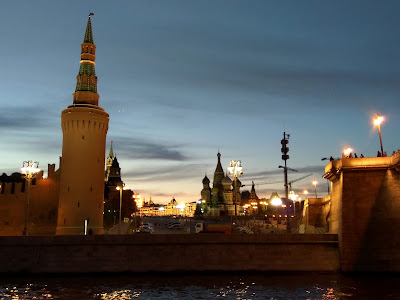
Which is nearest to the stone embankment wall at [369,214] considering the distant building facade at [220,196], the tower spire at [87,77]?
the tower spire at [87,77]

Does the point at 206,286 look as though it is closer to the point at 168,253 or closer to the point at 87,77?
the point at 168,253

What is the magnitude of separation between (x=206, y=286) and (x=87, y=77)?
98.7 ft

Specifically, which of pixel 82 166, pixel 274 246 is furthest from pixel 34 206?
pixel 274 246

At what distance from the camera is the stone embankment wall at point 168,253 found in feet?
109

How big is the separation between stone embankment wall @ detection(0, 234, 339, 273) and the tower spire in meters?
19.7

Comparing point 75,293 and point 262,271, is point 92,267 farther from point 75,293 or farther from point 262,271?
point 262,271

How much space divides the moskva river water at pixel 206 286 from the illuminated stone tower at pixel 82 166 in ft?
41.0

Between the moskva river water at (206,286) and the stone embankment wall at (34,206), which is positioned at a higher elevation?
the stone embankment wall at (34,206)

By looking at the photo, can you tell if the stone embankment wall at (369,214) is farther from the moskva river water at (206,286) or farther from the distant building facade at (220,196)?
the distant building facade at (220,196)

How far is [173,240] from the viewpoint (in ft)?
112

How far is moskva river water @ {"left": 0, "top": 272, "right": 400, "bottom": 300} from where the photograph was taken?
26.0 metres

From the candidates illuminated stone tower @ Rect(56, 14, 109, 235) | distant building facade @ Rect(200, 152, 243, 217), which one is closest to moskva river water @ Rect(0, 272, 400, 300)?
illuminated stone tower @ Rect(56, 14, 109, 235)

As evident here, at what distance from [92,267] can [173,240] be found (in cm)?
686

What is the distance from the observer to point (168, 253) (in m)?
34.0
